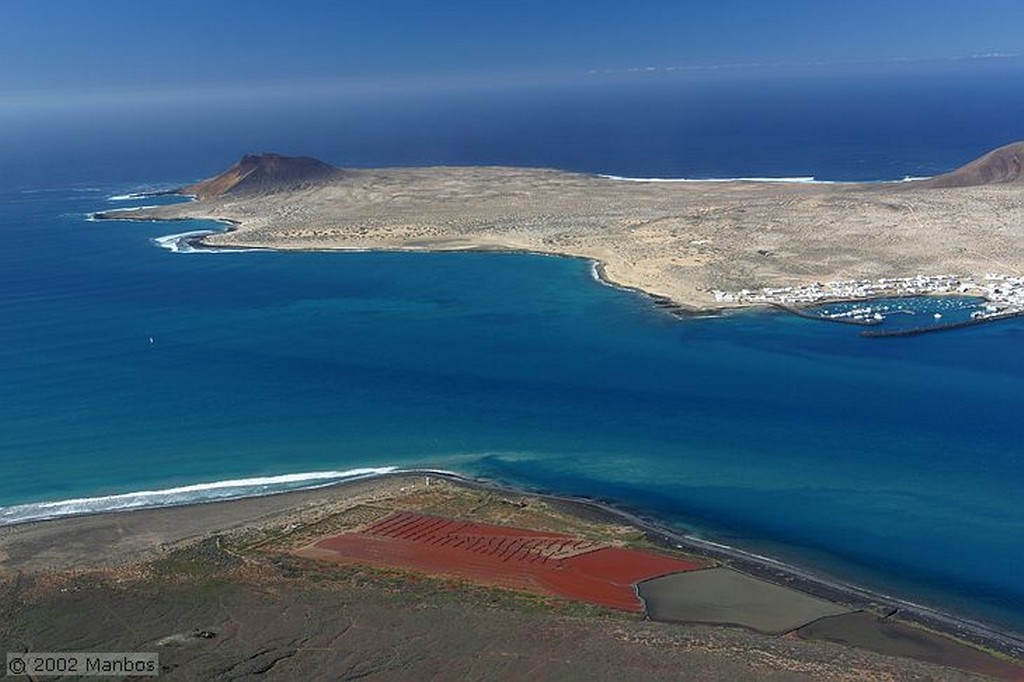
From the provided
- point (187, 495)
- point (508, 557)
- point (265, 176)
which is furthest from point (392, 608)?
point (265, 176)

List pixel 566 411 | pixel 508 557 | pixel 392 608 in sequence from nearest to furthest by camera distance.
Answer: pixel 392 608
pixel 508 557
pixel 566 411

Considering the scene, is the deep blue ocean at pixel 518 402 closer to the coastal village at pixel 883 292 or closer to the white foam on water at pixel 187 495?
the white foam on water at pixel 187 495

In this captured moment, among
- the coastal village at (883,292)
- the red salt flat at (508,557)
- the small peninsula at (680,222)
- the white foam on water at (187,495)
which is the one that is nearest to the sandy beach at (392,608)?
the red salt flat at (508,557)

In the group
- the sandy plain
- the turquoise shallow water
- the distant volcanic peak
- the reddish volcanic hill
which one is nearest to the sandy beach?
the turquoise shallow water

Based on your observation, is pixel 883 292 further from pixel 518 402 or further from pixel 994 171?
pixel 994 171

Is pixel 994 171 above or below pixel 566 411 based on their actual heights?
above

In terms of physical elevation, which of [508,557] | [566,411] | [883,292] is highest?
[883,292]

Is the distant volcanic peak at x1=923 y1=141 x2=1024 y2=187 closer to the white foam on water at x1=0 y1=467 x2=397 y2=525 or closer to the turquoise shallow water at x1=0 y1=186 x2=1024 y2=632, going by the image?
the turquoise shallow water at x1=0 y1=186 x2=1024 y2=632
